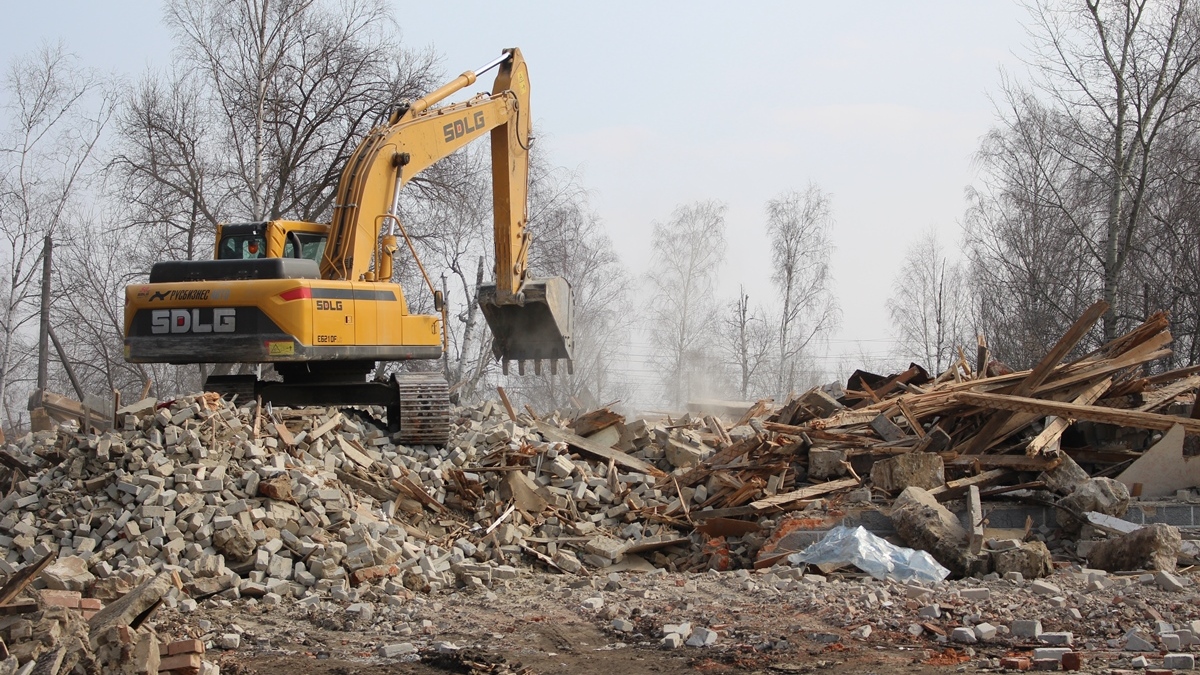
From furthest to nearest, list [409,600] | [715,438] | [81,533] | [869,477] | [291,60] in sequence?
[291,60] → [715,438] → [869,477] → [81,533] → [409,600]

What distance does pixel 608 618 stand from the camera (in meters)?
6.85

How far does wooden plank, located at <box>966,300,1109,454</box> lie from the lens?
34.6 ft

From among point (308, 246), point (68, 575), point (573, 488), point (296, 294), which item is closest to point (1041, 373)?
point (573, 488)

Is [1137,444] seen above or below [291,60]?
below

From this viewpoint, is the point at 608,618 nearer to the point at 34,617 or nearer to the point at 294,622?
the point at 294,622

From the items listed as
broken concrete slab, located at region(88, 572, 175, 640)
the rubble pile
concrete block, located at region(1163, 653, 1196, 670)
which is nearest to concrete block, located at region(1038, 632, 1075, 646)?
concrete block, located at region(1163, 653, 1196, 670)

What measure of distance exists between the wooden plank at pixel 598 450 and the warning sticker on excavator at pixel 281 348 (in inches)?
120

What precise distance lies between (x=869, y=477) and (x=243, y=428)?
18.9 ft

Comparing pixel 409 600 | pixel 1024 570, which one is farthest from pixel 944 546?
pixel 409 600

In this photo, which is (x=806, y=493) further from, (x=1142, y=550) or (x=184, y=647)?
(x=184, y=647)

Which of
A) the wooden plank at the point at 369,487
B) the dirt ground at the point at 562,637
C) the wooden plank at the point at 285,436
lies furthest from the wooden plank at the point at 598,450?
the dirt ground at the point at 562,637

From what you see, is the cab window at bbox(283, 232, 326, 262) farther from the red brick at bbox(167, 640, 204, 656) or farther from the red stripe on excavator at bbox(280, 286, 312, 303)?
the red brick at bbox(167, 640, 204, 656)

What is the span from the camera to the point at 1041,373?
11.1 m

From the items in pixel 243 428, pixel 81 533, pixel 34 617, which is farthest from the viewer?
pixel 243 428
